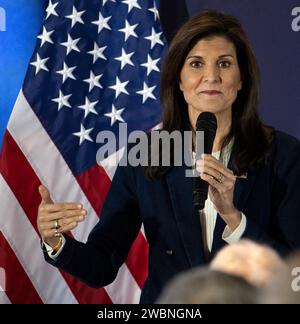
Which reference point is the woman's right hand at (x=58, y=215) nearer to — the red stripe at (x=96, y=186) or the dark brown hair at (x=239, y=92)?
the dark brown hair at (x=239, y=92)

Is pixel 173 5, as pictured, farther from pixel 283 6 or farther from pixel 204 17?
pixel 204 17

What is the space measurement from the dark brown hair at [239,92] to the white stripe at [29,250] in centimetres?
93

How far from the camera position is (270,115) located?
274 centimetres

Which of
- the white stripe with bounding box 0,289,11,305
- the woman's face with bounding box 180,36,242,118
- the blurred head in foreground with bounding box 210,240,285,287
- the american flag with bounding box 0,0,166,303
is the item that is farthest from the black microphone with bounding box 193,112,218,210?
the white stripe with bounding box 0,289,11,305

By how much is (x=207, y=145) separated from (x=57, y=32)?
1334 millimetres

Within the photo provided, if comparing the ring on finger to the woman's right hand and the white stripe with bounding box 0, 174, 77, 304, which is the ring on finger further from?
the white stripe with bounding box 0, 174, 77, 304

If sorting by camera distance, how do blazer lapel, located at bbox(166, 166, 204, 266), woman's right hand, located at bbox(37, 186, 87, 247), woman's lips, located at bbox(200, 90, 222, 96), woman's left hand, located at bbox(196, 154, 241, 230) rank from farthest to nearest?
1. woman's lips, located at bbox(200, 90, 222, 96)
2. blazer lapel, located at bbox(166, 166, 204, 266)
3. woman's right hand, located at bbox(37, 186, 87, 247)
4. woman's left hand, located at bbox(196, 154, 241, 230)

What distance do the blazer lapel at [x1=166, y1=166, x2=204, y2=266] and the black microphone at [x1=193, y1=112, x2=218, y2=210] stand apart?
28 centimetres

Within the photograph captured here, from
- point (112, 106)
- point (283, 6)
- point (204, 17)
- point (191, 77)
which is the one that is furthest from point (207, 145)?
point (283, 6)

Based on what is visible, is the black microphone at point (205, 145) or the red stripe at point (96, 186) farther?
the red stripe at point (96, 186)

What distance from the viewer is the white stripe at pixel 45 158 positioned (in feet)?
8.61

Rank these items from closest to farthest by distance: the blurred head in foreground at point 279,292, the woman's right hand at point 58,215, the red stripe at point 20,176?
the blurred head in foreground at point 279,292, the woman's right hand at point 58,215, the red stripe at point 20,176

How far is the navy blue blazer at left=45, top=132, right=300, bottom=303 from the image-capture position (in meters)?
1.71

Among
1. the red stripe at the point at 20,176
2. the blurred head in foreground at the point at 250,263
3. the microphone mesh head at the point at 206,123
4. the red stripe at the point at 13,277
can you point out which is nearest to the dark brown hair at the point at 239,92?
the microphone mesh head at the point at 206,123
